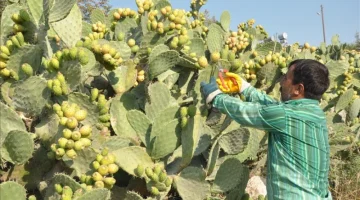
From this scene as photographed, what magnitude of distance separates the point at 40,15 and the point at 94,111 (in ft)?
1.63

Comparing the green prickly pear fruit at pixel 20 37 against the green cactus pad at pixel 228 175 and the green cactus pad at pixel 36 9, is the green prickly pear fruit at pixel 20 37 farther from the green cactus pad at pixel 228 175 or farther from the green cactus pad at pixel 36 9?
the green cactus pad at pixel 228 175

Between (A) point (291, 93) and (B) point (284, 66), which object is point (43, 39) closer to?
(A) point (291, 93)

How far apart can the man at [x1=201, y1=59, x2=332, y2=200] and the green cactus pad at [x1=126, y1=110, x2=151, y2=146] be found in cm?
30

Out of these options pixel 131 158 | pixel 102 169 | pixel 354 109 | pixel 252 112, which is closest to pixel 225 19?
pixel 354 109

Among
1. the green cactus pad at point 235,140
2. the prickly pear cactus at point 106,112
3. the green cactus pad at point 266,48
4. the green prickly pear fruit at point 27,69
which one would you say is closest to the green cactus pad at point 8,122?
the prickly pear cactus at point 106,112

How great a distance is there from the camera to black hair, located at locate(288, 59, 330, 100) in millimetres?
1932

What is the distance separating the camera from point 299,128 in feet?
6.10

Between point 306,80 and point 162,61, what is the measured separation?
68 cm

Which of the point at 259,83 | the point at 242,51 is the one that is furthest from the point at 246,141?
the point at 242,51

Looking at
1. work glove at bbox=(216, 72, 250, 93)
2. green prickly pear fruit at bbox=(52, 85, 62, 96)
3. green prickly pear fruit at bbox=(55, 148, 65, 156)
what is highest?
green prickly pear fruit at bbox=(52, 85, 62, 96)

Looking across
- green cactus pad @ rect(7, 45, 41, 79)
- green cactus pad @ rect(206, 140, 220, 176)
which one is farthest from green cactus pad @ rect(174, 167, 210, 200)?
green cactus pad @ rect(7, 45, 41, 79)

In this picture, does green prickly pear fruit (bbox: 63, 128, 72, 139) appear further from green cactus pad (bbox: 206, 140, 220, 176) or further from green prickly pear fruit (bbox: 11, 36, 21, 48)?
green cactus pad (bbox: 206, 140, 220, 176)

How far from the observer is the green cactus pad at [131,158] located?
1744 mm

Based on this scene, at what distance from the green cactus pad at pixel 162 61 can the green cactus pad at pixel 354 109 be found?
2.72m
